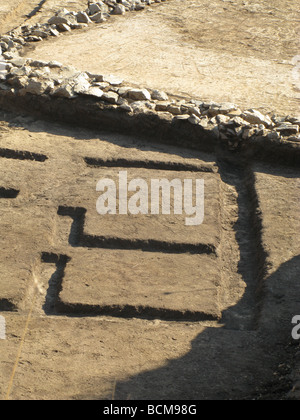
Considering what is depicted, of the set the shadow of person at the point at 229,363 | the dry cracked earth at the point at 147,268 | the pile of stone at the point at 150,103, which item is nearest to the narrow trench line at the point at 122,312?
the dry cracked earth at the point at 147,268

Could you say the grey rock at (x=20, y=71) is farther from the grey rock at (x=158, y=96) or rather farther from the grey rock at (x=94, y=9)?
the grey rock at (x=94, y=9)

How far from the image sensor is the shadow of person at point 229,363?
3.81 metres

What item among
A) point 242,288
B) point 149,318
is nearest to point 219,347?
point 149,318

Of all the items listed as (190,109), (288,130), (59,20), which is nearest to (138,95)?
(190,109)

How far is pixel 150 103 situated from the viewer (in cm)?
685

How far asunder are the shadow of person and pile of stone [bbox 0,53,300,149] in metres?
2.23

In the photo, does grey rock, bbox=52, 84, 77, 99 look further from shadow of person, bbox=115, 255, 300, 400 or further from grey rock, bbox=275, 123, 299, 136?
shadow of person, bbox=115, 255, 300, 400

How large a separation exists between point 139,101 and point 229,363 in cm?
350

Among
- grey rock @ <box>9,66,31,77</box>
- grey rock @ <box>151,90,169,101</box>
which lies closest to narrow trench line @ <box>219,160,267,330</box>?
grey rock @ <box>151,90,169,101</box>

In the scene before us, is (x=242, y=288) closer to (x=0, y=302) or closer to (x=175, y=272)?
(x=175, y=272)

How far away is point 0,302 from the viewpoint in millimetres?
4473

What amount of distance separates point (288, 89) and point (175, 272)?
349 centimetres

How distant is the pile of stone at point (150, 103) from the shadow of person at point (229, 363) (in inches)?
87.9
